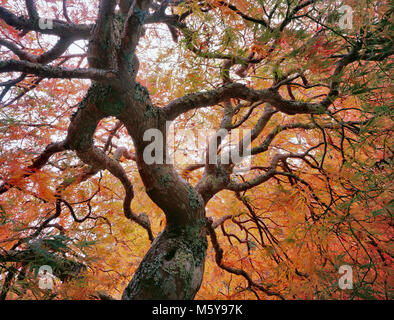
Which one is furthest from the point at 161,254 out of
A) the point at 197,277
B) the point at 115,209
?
the point at 115,209

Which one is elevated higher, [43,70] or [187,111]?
[187,111]

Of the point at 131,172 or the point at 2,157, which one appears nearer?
the point at 2,157

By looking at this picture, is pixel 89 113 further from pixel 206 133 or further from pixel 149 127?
pixel 206 133

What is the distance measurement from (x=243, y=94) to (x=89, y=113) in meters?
0.81

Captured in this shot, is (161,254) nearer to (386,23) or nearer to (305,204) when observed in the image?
(305,204)

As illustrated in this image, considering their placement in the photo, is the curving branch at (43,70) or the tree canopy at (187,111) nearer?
the curving branch at (43,70)

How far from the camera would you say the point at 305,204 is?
1347 mm

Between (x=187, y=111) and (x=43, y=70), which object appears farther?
(x=187, y=111)

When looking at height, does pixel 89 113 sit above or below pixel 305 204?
above

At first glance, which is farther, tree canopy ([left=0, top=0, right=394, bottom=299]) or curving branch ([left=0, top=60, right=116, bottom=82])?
tree canopy ([left=0, top=0, right=394, bottom=299])

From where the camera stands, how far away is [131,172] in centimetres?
256
